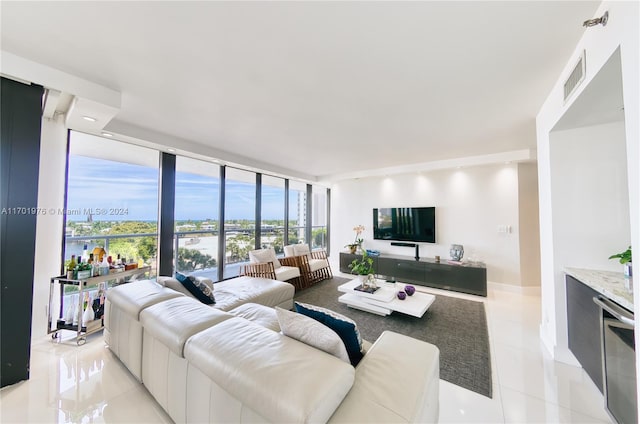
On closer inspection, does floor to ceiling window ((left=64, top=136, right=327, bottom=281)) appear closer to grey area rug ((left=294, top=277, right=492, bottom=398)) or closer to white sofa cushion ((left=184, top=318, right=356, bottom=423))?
grey area rug ((left=294, top=277, right=492, bottom=398))

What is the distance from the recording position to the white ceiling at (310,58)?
54.9 inches

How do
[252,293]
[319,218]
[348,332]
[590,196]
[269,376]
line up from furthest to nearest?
[319,218], [252,293], [590,196], [348,332], [269,376]

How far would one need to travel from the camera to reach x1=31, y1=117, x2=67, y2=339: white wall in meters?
2.56

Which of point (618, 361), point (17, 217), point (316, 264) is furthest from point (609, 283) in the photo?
point (17, 217)

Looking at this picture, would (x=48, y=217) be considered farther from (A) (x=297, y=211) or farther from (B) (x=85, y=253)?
(A) (x=297, y=211)

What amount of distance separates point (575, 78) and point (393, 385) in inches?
95.1

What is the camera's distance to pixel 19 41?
1649 millimetres

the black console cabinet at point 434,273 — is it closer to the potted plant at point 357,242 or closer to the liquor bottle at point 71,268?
the potted plant at point 357,242

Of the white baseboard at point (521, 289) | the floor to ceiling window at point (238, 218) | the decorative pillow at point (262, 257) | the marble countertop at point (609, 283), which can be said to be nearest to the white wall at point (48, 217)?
the floor to ceiling window at point (238, 218)

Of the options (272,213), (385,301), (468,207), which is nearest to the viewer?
(385,301)

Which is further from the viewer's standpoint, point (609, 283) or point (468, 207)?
point (468, 207)

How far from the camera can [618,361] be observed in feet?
4.82

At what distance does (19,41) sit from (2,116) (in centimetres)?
64

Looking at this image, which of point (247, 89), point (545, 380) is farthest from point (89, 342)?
point (545, 380)
